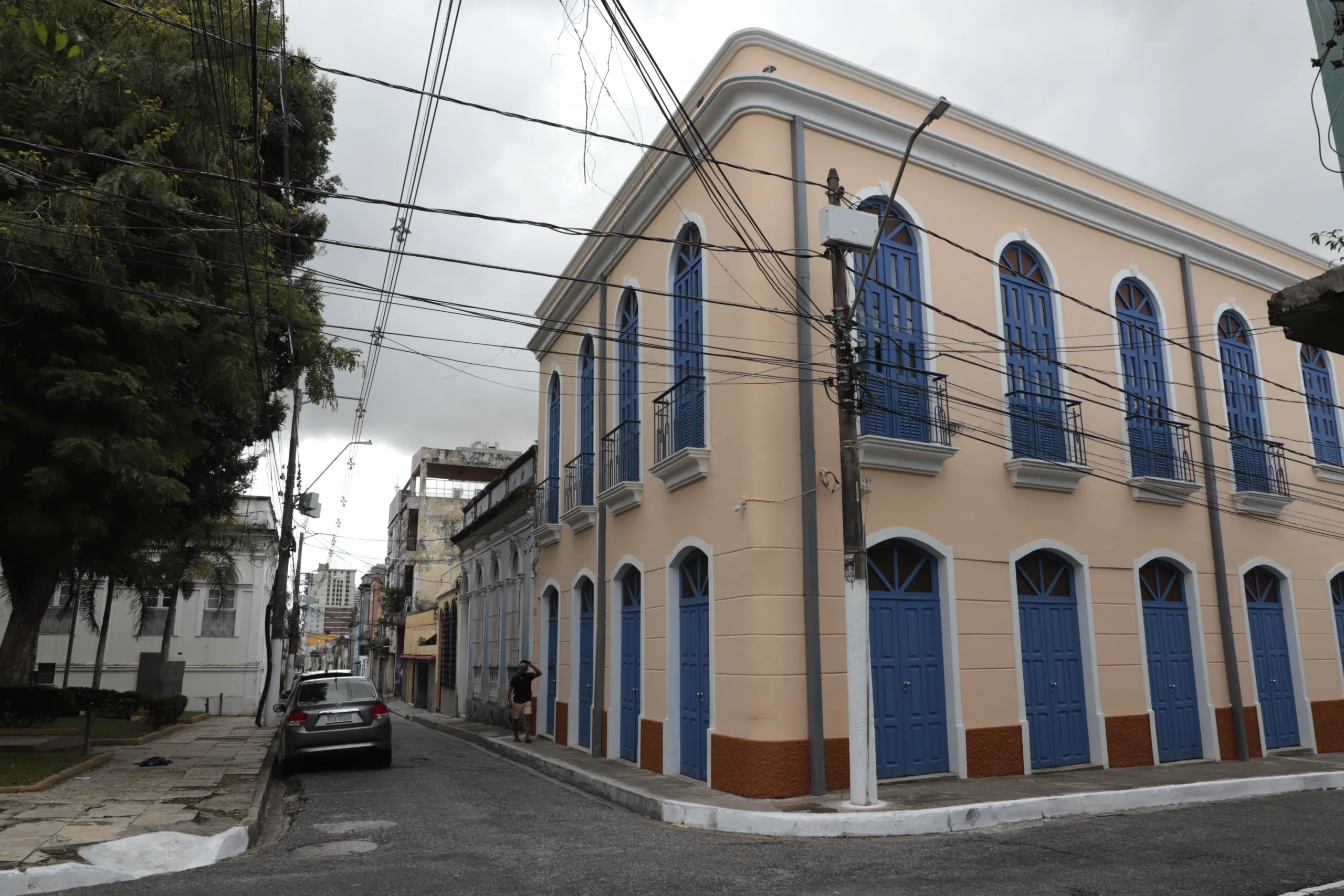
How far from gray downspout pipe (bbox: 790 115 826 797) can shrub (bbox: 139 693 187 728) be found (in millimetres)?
15813

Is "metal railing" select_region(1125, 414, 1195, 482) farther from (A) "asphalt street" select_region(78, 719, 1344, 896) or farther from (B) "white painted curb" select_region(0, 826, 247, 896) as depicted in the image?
(B) "white painted curb" select_region(0, 826, 247, 896)

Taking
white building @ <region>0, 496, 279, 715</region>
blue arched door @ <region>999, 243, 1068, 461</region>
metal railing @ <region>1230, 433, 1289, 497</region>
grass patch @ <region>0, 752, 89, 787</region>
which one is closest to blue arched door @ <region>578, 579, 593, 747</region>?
grass patch @ <region>0, 752, 89, 787</region>

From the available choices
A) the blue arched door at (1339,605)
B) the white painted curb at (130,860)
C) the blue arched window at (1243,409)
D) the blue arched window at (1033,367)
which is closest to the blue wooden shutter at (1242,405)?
the blue arched window at (1243,409)

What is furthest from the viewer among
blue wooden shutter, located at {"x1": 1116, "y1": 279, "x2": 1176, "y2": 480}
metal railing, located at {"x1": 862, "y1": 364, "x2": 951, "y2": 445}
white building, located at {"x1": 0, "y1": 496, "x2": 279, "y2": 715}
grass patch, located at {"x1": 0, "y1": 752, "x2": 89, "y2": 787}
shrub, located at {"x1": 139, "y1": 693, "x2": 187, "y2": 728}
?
white building, located at {"x1": 0, "y1": 496, "x2": 279, "y2": 715}

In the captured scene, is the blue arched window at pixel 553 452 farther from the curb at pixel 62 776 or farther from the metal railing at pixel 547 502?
the curb at pixel 62 776

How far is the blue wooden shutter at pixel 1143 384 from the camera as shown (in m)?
13.6

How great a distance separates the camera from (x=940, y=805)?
29.6 feet

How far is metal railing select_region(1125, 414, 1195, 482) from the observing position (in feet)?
44.5

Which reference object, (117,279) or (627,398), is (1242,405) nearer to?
(627,398)

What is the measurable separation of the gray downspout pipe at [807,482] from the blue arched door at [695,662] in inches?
57.4

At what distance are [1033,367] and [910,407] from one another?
8.48ft

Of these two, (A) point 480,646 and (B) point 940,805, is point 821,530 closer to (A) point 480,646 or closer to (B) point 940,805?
(B) point 940,805

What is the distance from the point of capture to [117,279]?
10.9m

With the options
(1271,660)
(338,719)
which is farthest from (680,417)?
(1271,660)
